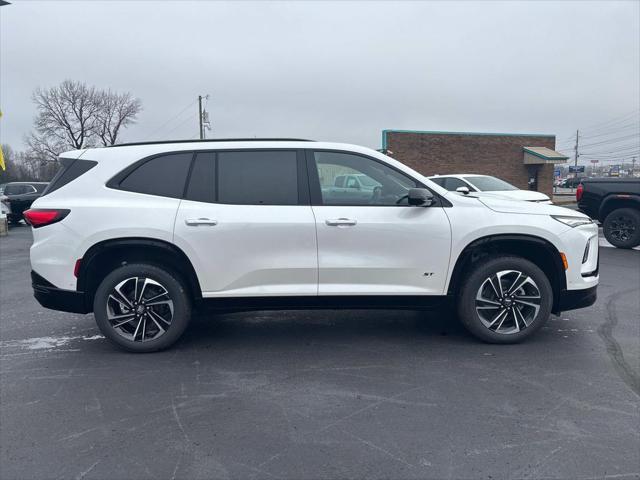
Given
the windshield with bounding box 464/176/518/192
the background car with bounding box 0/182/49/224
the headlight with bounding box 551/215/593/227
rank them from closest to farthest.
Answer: the headlight with bounding box 551/215/593/227 < the windshield with bounding box 464/176/518/192 < the background car with bounding box 0/182/49/224

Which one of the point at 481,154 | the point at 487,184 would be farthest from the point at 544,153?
the point at 487,184

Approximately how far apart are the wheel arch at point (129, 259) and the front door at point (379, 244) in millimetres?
1173

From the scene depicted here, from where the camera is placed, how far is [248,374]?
389 centimetres

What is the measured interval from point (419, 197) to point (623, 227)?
331 inches

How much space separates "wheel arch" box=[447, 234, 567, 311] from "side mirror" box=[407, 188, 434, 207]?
0.57 meters

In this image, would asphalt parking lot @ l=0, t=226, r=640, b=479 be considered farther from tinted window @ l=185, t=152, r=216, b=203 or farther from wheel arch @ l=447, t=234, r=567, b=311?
tinted window @ l=185, t=152, r=216, b=203

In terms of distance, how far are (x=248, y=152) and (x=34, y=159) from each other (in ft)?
191

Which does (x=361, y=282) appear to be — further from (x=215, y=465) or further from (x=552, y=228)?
(x=215, y=465)

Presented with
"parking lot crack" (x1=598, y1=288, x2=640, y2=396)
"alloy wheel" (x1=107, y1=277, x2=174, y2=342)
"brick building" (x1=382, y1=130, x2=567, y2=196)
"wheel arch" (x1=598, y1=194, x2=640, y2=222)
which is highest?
"brick building" (x1=382, y1=130, x2=567, y2=196)

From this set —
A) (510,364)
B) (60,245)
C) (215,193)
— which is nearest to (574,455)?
(510,364)

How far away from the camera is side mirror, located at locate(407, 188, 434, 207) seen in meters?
4.09

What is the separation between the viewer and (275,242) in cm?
415

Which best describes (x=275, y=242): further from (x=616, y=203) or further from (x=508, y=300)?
(x=616, y=203)

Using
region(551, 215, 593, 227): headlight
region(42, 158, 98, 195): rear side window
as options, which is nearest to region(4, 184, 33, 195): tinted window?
region(42, 158, 98, 195): rear side window
